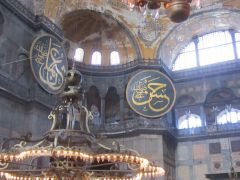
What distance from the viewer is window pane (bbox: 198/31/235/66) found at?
54.6ft

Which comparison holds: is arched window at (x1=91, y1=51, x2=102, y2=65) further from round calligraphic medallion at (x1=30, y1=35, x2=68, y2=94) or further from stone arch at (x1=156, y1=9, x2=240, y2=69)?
round calligraphic medallion at (x1=30, y1=35, x2=68, y2=94)

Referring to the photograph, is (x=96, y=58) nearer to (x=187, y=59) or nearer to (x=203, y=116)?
(x=187, y=59)


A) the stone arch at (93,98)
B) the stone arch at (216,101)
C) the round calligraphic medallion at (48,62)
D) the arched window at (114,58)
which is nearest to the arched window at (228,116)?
the stone arch at (216,101)

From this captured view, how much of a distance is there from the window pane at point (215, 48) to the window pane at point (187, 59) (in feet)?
1.12

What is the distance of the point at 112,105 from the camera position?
55.6 feet

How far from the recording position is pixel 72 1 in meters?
14.4

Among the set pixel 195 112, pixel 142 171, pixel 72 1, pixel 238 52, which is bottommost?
pixel 142 171

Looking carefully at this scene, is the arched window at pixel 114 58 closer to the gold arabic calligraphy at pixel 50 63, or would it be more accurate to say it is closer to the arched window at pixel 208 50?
the arched window at pixel 208 50

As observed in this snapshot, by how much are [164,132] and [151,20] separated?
5.21 metres

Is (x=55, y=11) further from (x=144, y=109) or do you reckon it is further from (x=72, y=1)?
(x=144, y=109)

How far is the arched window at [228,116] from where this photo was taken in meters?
15.7

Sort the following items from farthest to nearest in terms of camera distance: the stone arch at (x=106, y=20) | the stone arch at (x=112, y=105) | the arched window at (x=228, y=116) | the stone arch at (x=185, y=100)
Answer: the stone arch at (x=185, y=100), the stone arch at (x=112, y=105), the arched window at (x=228, y=116), the stone arch at (x=106, y=20)

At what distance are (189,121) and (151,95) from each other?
4.44m

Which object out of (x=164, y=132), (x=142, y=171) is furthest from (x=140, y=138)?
(x=142, y=171)
